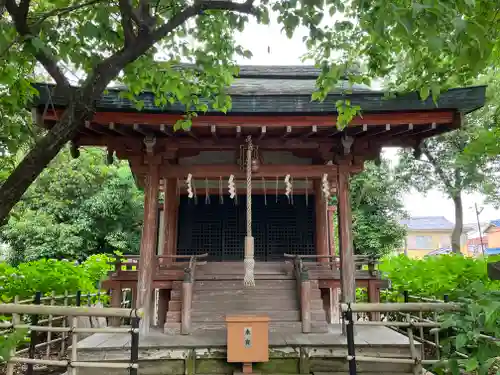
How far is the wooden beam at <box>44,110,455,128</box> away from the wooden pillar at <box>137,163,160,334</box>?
1282 mm

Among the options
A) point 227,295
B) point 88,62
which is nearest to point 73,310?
point 88,62

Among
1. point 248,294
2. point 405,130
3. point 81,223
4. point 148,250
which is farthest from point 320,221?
point 81,223

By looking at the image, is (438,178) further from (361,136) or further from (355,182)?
(361,136)

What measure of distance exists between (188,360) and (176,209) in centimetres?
454

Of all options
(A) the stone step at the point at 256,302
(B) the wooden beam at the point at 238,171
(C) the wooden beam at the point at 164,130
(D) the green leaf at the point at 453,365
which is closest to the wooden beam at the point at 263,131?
(B) the wooden beam at the point at 238,171

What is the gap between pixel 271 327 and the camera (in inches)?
296

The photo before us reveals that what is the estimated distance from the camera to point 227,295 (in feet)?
26.9

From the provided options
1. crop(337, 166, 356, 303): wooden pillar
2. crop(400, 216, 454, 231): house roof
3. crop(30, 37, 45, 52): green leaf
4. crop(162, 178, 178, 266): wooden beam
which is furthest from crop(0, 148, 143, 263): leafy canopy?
crop(400, 216, 454, 231): house roof

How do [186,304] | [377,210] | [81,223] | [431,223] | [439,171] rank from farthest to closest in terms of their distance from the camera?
[431,223] < [377,210] < [81,223] < [439,171] < [186,304]

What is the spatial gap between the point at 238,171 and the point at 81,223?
16967 millimetres

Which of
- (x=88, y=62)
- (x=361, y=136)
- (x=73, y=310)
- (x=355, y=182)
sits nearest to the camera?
(x=73, y=310)

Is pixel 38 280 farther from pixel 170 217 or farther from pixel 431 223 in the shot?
pixel 431 223

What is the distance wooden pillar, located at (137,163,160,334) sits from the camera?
713cm

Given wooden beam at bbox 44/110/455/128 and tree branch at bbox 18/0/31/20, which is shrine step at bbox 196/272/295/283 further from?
tree branch at bbox 18/0/31/20
